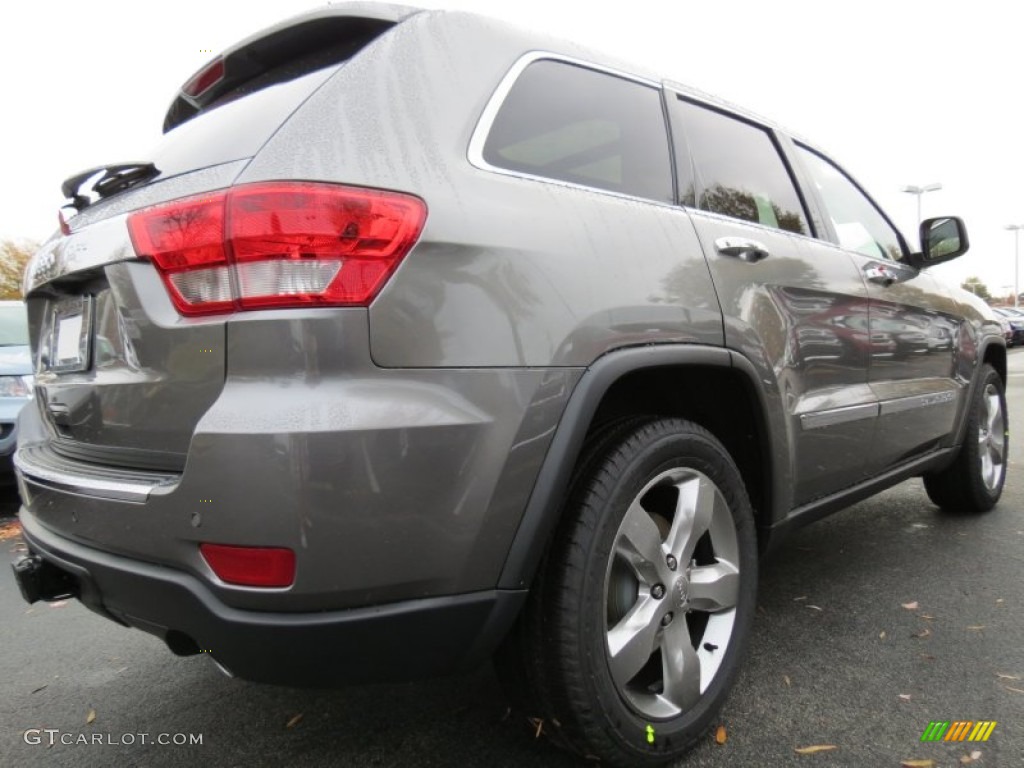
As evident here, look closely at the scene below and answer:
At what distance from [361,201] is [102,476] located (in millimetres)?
851

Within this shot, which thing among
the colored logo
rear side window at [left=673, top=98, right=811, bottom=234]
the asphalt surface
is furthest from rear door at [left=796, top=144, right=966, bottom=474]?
the colored logo

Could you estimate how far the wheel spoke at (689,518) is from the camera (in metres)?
1.85

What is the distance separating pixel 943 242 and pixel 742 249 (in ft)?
6.64

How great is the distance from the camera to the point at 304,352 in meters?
1.31

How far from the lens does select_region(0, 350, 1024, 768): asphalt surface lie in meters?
1.88

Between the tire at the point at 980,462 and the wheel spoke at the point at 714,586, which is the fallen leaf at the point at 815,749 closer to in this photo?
the wheel spoke at the point at 714,586

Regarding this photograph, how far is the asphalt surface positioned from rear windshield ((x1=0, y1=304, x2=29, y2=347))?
303 cm

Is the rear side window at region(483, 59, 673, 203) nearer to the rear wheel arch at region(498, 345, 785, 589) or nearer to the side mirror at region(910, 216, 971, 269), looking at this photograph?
the rear wheel arch at region(498, 345, 785, 589)

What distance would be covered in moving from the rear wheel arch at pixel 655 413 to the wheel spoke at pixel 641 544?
0.20 m

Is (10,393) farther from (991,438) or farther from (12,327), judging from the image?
(991,438)

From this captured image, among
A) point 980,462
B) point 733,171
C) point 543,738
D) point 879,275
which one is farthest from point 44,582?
point 980,462

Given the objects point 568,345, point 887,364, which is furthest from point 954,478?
point 568,345

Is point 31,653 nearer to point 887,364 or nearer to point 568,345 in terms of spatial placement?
point 568,345

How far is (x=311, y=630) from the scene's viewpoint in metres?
1.33
